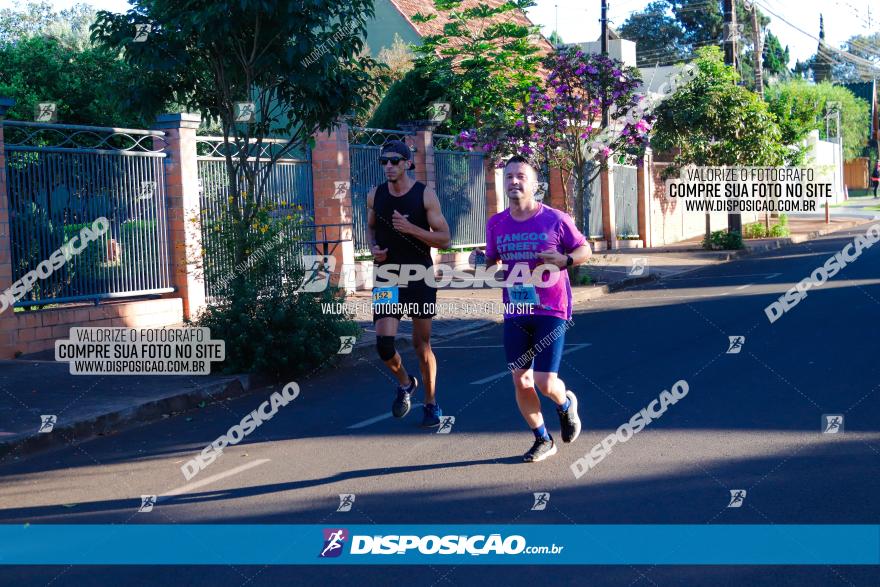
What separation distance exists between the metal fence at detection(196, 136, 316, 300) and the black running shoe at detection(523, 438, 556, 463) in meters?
4.87

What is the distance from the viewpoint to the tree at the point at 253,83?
10.6 metres

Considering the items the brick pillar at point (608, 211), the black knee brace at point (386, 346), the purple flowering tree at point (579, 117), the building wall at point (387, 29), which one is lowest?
the black knee brace at point (386, 346)

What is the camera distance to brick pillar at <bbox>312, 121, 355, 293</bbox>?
17.9 metres

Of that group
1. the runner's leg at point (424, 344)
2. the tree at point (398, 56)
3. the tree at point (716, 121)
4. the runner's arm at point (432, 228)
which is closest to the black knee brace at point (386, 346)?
the runner's leg at point (424, 344)

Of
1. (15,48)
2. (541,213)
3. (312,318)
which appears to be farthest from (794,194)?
(541,213)

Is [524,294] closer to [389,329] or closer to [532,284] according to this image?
[532,284]

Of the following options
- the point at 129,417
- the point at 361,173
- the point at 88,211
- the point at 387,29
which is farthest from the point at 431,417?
the point at 387,29

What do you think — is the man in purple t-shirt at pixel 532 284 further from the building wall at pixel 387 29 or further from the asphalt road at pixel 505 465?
Result: the building wall at pixel 387 29

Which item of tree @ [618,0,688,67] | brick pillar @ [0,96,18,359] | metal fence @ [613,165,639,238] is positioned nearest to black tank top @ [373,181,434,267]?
brick pillar @ [0,96,18,359]

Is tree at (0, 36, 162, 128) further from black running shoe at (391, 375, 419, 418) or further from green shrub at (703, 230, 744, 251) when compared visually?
black running shoe at (391, 375, 419, 418)

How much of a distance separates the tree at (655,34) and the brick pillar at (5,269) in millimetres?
68695

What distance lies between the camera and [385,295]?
7.82 meters

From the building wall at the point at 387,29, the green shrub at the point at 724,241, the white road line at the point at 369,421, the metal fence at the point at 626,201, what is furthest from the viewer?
the metal fence at the point at 626,201

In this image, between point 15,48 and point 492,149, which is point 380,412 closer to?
Answer: point 492,149
